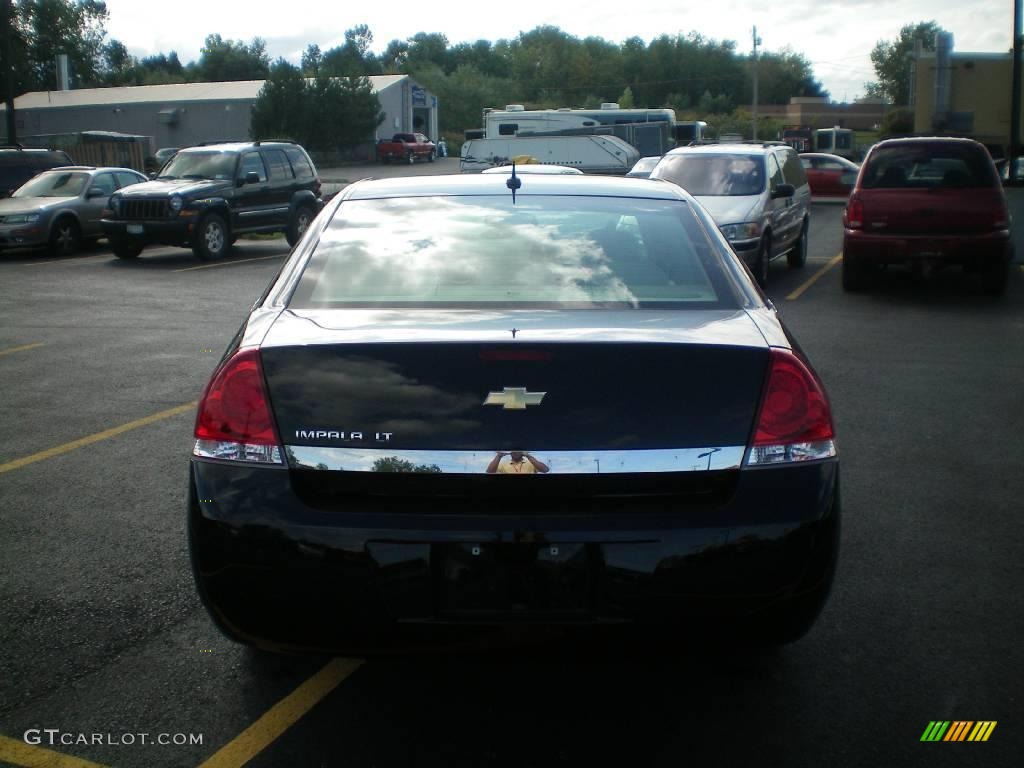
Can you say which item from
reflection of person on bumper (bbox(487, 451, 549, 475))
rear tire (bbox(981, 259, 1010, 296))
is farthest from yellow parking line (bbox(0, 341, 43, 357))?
rear tire (bbox(981, 259, 1010, 296))

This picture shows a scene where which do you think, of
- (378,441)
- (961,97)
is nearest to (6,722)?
(378,441)

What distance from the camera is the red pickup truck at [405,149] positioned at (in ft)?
229

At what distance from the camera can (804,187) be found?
1762 centimetres

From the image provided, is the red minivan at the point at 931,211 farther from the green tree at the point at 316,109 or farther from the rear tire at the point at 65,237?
the green tree at the point at 316,109

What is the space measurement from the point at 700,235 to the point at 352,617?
1915 millimetres

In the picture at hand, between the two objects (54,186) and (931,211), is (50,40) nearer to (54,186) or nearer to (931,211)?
(54,186)

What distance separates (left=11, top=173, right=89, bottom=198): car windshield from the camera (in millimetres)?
20797

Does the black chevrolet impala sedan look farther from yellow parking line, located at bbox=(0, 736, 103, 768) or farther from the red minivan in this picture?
the red minivan

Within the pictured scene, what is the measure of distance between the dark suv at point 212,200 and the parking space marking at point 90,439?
9.82 metres

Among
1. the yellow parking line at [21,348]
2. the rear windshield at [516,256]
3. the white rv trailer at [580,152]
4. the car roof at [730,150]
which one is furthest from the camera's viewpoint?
the white rv trailer at [580,152]

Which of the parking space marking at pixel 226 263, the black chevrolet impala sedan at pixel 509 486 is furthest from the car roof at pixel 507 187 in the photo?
the parking space marking at pixel 226 263

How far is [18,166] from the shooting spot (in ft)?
76.1

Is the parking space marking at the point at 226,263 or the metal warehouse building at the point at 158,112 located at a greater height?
the metal warehouse building at the point at 158,112

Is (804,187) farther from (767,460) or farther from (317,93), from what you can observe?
(317,93)
